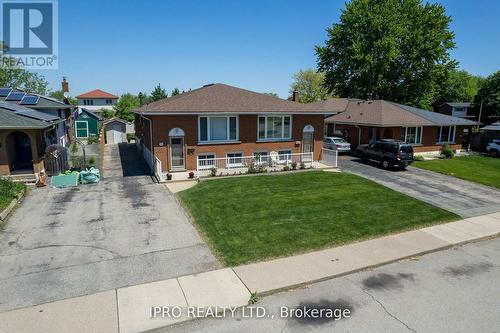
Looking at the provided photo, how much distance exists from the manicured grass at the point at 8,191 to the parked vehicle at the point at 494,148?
130 feet

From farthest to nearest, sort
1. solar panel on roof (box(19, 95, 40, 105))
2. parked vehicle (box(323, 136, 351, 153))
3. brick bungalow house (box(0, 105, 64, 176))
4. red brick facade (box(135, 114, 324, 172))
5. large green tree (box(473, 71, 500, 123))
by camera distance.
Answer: large green tree (box(473, 71, 500, 123)), parked vehicle (box(323, 136, 351, 153)), solar panel on roof (box(19, 95, 40, 105)), red brick facade (box(135, 114, 324, 172)), brick bungalow house (box(0, 105, 64, 176))

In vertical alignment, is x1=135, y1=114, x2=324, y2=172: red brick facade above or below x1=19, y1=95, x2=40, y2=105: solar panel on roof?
below

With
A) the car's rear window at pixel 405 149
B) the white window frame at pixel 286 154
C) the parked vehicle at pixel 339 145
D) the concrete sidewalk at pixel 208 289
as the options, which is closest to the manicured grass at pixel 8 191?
the concrete sidewalk at pixel 208 289

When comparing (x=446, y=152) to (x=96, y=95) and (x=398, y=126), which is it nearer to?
(x=398, y=126)

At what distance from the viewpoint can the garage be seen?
42469mm

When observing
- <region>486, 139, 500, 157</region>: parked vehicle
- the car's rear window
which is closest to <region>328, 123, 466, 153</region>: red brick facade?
<region>486, 139, 500, 157</region>: parked vehicle

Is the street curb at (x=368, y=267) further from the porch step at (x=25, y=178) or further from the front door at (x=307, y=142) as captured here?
the porch step at (x=25, y=178)

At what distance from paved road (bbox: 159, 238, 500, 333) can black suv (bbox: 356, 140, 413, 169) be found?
13.5 metres

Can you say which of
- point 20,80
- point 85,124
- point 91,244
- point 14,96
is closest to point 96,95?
point 20,80

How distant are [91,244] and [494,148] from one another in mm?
37099

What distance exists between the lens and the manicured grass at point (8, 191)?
15.0 m

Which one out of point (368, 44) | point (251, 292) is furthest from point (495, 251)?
point (368, 44)

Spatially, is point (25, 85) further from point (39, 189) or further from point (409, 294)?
point (409, 294)

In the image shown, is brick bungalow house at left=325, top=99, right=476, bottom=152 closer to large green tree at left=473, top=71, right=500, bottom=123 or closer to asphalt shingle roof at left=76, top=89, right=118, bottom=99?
large green tree at left=473, top=71, right=500, bottom=123
